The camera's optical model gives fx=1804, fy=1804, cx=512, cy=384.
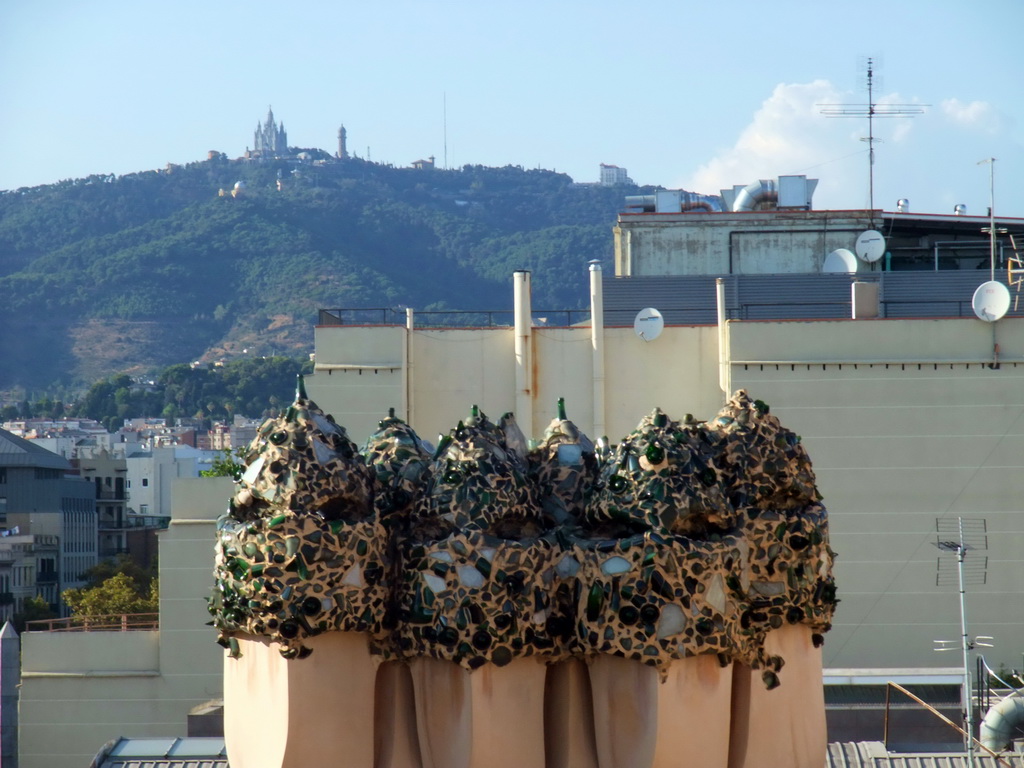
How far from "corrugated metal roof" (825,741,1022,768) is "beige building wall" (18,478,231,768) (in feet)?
53.1

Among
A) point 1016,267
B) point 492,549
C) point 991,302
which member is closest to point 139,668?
point 991,302

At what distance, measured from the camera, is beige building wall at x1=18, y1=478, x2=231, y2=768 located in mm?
44219

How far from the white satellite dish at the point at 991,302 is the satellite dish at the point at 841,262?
5.83 m

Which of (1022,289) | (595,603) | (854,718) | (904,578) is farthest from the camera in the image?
(1022,289)

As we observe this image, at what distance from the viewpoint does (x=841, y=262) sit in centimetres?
4875

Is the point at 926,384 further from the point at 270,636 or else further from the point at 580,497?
the point at 270,636

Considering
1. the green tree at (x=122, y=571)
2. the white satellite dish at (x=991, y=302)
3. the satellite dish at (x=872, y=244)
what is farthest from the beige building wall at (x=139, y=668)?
the green tree at (x=122, y=571)

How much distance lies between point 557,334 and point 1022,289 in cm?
1284

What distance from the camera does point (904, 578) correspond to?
43.1 m

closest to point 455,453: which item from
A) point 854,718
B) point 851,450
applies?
point 854,718

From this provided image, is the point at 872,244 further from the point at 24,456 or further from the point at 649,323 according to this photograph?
the point at 24,456

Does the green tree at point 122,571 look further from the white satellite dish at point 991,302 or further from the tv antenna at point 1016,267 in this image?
the white satellite dish at point 991,302

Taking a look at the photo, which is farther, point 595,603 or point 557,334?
point 557,334

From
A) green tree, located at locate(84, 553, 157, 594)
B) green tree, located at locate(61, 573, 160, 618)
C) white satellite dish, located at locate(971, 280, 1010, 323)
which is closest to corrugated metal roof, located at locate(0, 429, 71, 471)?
green tree, located at locate(84, 553, 157, 594)
